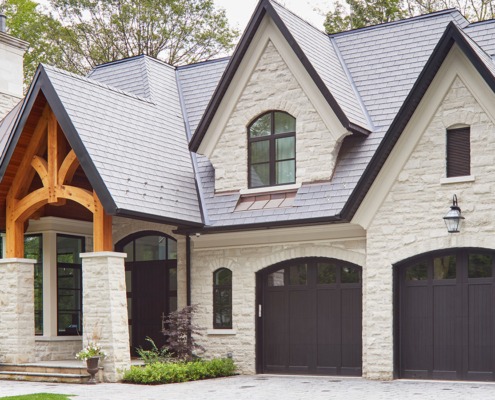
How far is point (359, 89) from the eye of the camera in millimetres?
20844

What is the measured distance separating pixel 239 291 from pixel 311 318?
5.44 feet

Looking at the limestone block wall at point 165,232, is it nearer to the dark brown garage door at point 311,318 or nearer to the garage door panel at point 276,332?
the dark brown garage door at point 311,318

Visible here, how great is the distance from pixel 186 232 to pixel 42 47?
1809 cm

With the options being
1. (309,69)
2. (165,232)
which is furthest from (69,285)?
(309,69)

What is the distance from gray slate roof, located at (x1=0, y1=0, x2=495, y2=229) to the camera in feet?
61.8

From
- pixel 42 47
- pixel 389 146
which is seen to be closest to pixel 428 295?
pixel 389 146

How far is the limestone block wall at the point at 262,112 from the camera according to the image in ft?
64.2

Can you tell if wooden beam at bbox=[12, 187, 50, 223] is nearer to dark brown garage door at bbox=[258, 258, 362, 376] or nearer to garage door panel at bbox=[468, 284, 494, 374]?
dark brown garage door at bbox=[258, 258, 362, 376]

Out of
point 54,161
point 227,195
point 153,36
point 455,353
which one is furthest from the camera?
point 153,36

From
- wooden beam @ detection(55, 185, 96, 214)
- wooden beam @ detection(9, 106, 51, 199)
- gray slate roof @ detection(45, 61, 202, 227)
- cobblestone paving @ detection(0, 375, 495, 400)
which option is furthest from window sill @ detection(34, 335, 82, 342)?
gray slate roof @ detection(45, 61, 202, 227)

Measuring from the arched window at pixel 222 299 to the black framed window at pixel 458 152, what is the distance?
5.44 metres

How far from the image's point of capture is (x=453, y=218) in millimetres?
17062

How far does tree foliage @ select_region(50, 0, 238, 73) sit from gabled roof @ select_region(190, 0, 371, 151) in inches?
554

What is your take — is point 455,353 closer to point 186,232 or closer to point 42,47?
point 186,232
